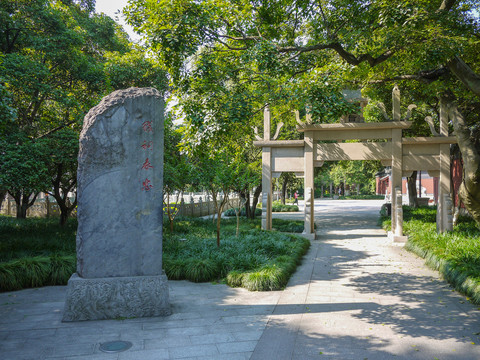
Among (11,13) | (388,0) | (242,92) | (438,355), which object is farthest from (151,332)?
(11,13)

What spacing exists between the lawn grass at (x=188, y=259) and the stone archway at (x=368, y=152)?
9.43 feet

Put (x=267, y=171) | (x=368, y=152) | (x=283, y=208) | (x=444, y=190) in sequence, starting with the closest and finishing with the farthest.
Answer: (x=444, y=190)
(x=368, y=152)
(x=267, y=171)
(x=283, y=208)

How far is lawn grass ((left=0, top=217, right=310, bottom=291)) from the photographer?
684 cm

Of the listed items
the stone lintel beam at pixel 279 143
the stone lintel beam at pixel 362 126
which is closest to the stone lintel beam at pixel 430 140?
the stone lintel beam at pixel 362 126

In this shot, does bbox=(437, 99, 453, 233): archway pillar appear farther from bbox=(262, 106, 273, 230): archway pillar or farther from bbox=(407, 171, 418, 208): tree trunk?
bbox=(407, 171, 418, 208): tree trunk

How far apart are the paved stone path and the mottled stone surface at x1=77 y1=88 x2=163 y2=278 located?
2.86ft

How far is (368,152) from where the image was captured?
12930 millimetres

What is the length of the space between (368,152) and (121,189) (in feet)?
33.2

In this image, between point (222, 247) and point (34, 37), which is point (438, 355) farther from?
point (34, 37)

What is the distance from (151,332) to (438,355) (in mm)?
3423

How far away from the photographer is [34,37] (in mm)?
10297

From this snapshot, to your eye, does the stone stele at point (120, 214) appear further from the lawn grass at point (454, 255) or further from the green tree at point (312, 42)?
the lawn grass at point (454, 255)

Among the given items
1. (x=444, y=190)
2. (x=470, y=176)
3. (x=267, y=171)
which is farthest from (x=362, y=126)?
(x=470, y=176)

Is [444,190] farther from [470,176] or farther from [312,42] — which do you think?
[312,42]
